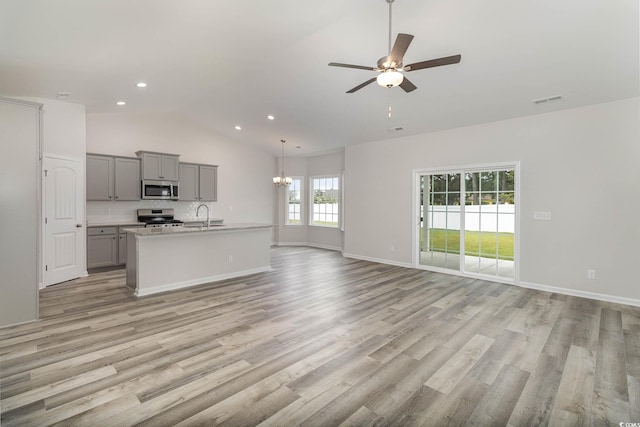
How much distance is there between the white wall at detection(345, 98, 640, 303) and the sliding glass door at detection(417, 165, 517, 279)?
0.80ft

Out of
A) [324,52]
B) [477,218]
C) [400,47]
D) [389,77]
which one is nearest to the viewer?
[400,47]

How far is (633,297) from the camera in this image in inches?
164

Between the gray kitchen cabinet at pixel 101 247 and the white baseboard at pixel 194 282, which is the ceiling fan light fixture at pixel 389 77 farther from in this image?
the gray kitchen cabinet at pixel 101 247

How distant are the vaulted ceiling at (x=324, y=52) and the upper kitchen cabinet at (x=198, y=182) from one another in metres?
2.15

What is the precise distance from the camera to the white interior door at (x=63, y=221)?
196 inches

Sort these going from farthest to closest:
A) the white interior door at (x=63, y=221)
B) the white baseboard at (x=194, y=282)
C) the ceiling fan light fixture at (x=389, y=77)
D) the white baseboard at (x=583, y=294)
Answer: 1. the white interior door at (x=63, y=221)
2. the white baseboard at (x=194, y=282)
3. the white baseboard at (x=583, y=294)
4. the ceiling fan light fixture at (x=389, y=77)

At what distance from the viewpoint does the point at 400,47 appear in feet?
8.18

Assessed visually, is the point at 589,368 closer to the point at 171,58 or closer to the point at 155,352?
the point at 155,352

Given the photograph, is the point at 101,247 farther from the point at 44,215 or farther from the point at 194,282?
the point at 194,282

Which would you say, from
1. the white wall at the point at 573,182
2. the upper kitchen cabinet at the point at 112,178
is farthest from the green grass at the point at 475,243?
the upper kitchen cabinet at the point at 112,178

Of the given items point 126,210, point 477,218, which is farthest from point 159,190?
point 477,218

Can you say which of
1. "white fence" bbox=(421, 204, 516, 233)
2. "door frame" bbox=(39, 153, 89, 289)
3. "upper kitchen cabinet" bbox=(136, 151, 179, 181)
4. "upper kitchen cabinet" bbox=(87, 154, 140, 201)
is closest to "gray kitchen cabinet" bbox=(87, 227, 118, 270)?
"door frame" bbox=(39, 153, 89, 289)

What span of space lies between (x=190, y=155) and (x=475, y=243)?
702 cm

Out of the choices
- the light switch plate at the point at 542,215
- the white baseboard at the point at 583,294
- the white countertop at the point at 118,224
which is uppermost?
the light switch plate at the point at 542,215
